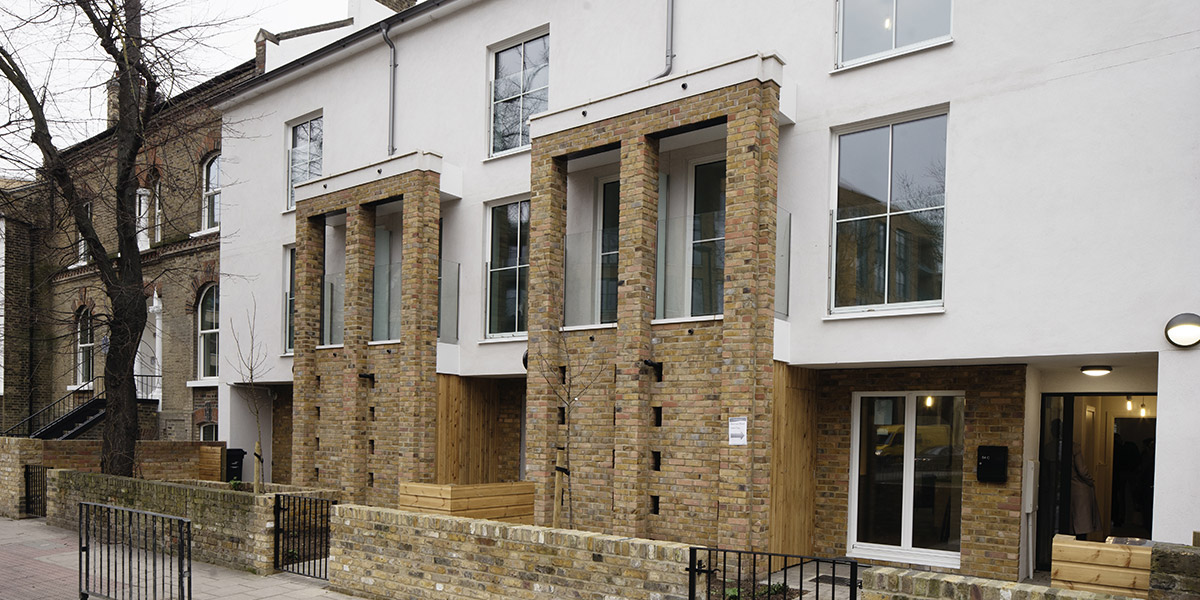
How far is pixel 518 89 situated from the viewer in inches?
537

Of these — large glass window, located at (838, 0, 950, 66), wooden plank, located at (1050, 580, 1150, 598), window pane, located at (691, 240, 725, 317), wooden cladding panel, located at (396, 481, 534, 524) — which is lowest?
wooden cladding panel, located at (396, 481, 534, 524)

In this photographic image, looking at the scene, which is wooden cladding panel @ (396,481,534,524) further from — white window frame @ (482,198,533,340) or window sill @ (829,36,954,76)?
window sill @ (829,36,954,76)

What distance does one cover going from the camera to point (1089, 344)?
27.1ft

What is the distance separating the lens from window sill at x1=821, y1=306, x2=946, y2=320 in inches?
364

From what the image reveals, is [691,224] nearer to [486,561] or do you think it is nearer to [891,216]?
[891,216]

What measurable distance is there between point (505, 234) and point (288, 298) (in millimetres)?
5731

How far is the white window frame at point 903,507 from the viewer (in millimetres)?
10039

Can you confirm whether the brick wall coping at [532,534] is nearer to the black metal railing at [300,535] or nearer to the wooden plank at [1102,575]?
the black metal railing at [300,535]

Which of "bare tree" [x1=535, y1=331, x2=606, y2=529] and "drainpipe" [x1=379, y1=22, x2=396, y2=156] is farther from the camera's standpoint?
"drainpipe" [x1=379, y1=22, x2=396, y2=156]

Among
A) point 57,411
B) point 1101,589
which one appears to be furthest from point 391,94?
point 57,411

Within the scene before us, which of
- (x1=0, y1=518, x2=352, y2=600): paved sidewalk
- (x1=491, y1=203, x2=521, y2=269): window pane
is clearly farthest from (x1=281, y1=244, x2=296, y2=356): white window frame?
(x1=491, y1=203, x2=521, y2=269): window pane

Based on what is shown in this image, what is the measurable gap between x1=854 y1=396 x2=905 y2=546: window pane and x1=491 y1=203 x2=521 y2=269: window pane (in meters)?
5.84

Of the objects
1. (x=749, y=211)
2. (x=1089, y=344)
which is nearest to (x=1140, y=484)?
(x=1089, y=344)

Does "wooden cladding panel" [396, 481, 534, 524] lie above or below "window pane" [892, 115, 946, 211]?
below
